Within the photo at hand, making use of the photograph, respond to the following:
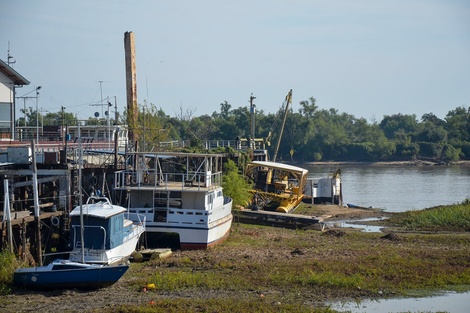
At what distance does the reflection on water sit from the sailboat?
7.41m

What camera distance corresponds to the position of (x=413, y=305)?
26.6 metres

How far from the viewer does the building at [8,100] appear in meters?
48.4

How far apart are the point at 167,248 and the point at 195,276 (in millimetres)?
7142

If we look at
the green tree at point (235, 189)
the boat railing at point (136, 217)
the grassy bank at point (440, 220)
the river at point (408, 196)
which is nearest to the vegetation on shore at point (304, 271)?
the river at point (408, 196)

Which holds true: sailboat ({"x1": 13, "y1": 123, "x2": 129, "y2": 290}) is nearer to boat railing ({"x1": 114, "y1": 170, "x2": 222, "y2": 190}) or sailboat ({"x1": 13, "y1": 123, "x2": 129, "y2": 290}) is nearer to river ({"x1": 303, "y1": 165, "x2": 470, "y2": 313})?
river ({"x1": 303, "y1": 165, "x2": 470, "y2": 313})

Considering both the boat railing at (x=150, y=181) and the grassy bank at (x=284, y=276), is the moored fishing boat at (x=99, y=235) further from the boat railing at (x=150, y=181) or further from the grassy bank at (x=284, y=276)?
the boat railing at (x=150, y=181)

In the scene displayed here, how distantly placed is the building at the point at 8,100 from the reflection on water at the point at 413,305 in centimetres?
2858

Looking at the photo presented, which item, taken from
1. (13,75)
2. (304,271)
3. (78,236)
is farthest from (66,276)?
(13,75)

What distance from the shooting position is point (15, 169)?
117 ft

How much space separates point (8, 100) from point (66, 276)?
80.7 feet

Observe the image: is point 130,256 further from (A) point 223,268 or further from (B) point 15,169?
(B) point 15,169

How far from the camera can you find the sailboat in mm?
26766

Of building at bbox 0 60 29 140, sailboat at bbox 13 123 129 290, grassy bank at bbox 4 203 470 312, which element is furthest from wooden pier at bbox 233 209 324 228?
sailboat at bbox 13 123 129 290

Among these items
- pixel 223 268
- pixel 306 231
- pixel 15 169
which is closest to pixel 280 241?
pixel 306 231
